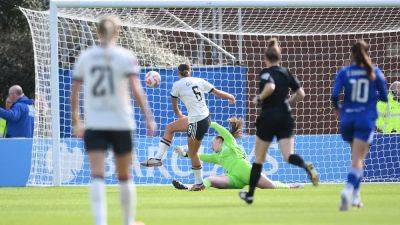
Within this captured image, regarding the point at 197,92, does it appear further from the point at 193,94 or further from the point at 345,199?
the point at 345,199

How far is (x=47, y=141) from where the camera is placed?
21.3 m

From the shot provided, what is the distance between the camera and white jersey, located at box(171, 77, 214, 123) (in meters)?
18.7

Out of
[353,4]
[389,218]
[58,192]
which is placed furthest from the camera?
[353,4]

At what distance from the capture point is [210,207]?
14.2 metres

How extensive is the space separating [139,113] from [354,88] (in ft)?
32.7

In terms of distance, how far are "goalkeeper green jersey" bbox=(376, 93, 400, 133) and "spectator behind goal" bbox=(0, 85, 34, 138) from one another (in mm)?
7188

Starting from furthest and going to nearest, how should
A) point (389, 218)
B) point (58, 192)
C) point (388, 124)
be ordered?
1. point (388, 124)
2. point (58, 192)
3. point (389, 218)

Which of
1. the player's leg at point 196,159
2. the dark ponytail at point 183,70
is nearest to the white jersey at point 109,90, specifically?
the player's leg at point 196,159

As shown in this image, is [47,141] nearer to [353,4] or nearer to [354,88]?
[353,4]

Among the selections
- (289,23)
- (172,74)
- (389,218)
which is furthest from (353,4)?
(389,218)

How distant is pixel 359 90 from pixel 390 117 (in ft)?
31.0

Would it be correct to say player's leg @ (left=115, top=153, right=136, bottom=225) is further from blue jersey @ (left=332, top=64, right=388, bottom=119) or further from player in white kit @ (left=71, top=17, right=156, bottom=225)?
blue jersey @ (left=332, top=64, right=388, bottom=119)

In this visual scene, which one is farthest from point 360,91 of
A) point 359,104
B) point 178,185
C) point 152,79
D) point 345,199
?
point 152,79

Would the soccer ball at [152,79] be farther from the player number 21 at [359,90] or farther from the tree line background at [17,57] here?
the tree line background at [17,57]
